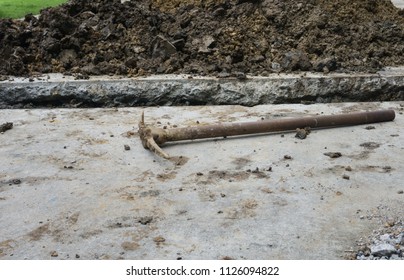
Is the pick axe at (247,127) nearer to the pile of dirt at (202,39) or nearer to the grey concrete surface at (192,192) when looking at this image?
the grey concrete surface at (192,192)

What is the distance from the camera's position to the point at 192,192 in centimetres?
345

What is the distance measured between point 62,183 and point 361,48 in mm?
4059

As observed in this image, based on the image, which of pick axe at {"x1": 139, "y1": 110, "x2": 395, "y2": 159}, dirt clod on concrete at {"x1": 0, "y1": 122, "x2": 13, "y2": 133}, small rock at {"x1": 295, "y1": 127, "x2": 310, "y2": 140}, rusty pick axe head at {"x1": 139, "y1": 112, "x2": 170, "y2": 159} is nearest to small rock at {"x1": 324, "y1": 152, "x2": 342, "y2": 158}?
small rock at {"x1": 295, "y1": 127, "x2": 310, "y2": 140}

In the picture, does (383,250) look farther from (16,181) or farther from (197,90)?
(197,90)

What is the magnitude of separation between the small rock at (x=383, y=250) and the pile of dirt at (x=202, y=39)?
10.1 ft

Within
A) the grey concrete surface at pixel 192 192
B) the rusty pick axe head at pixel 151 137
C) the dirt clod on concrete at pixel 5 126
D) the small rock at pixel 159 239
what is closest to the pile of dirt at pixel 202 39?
the grey concrete surface at pixel 192 192

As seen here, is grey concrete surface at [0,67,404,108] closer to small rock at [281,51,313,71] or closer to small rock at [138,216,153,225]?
small rock at [281,51,313,71]

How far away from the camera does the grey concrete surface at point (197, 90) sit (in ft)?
17.7

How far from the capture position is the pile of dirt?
5.84m

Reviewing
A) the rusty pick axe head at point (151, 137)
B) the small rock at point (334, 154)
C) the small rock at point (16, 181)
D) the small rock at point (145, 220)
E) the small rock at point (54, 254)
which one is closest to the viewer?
the small rock at point (54, 254)

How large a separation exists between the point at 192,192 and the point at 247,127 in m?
1.13

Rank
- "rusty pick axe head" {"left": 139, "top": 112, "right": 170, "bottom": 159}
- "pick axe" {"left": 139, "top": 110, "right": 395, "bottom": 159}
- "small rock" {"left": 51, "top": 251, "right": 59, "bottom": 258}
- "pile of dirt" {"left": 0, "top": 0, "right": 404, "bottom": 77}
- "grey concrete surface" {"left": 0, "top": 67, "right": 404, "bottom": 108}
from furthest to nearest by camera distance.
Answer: "pile of dirt" {"left": 0, "top": 0, "right": 404, "bottom": 77}, "grey concrete surface" {"left": 0, "top": 67, "right": 404, "bottom": 108}, "pick axe" {"left": 139, "top": 110, "right": 395, "bottom": 159}, "rusty pick axe head" {"left": 139, "top": 112, "right": 170, "bottom": 159}, "small rock" {"left": 51, "top": 251, "right": 59, "bottom": 258}

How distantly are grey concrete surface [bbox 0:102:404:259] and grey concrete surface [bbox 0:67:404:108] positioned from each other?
0.49m
